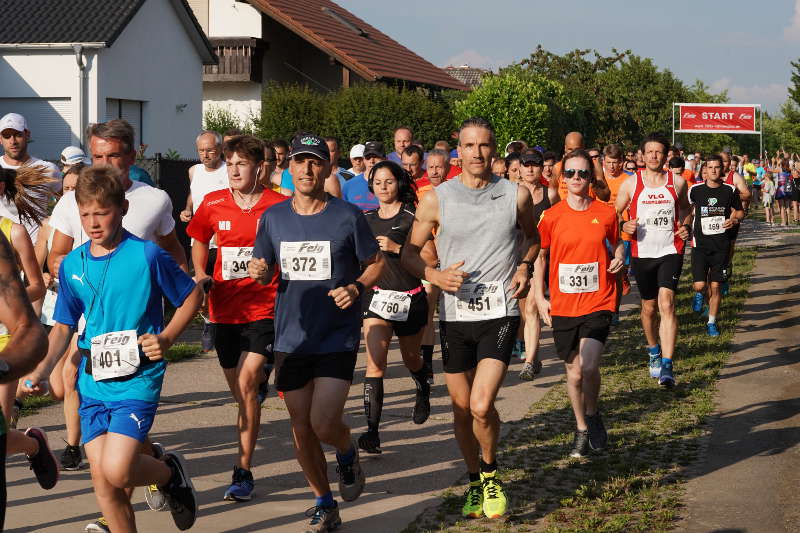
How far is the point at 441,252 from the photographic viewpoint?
620 cm

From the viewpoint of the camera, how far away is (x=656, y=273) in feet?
34.2

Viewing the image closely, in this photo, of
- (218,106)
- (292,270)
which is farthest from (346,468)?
(218,106)

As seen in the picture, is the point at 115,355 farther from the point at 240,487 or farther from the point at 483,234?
the point at 483,234

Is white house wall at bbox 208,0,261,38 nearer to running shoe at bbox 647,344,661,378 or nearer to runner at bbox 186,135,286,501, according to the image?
running shoe at bbox 647,344,661,378

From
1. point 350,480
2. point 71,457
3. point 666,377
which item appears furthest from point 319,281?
point 666,377

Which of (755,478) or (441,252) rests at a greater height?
(441,252)

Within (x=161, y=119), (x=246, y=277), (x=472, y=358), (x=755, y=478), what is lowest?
(x=755, y=478)

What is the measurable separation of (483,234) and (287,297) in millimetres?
1060

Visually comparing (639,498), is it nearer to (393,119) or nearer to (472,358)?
(472,358)

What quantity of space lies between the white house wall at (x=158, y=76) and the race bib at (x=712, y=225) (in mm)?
16455

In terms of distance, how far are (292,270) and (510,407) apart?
12.5 ft

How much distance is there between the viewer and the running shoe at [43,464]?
19.0 feet

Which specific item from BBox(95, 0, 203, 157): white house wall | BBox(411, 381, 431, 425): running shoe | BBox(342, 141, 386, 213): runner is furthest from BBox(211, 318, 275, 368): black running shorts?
BBox(95, 0, 203, 157): white house wall

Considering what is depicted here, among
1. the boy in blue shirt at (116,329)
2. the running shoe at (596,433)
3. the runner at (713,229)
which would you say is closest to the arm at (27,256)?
the boy in blue shirt at (116,329)
